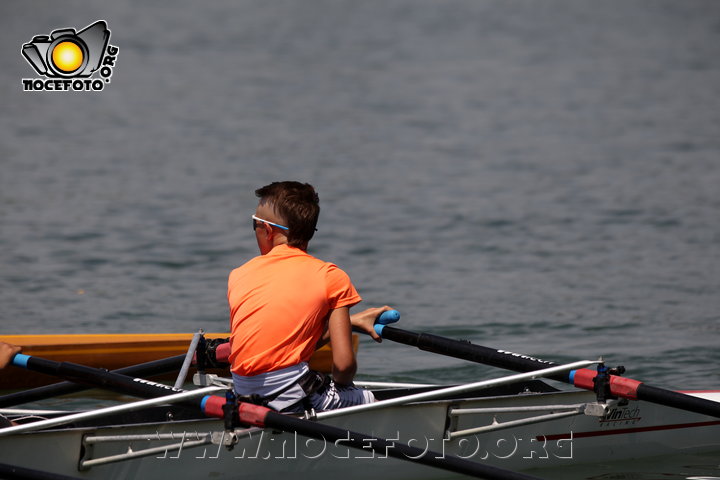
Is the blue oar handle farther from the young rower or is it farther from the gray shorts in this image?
the young rower

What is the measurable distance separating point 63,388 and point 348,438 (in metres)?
2.00

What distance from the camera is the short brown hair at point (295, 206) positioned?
17.5 feet

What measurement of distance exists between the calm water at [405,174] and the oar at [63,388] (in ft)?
9.03

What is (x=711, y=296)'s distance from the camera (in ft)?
39.5

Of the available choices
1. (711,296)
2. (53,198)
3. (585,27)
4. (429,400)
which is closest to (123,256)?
(53,198)

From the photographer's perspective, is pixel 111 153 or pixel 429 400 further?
pixel 111 153

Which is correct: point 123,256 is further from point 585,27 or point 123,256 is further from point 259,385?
point 585,27

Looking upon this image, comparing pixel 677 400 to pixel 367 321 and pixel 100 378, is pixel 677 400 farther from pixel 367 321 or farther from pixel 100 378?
pixel 100 378

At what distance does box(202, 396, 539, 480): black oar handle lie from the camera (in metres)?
5.14

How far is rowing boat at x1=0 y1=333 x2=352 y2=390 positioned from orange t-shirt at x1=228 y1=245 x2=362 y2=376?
2.95 meters

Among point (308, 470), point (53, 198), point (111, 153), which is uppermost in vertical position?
point (111, 153)

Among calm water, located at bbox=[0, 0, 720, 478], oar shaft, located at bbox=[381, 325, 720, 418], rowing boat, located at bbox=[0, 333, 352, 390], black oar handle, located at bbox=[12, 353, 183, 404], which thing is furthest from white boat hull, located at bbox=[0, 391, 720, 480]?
rowing boat, located at bbox=[0, 333, 352, 390]

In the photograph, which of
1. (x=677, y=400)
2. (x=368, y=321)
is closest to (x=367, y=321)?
(x=368, y=321)

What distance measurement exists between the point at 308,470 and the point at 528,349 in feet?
15.0
